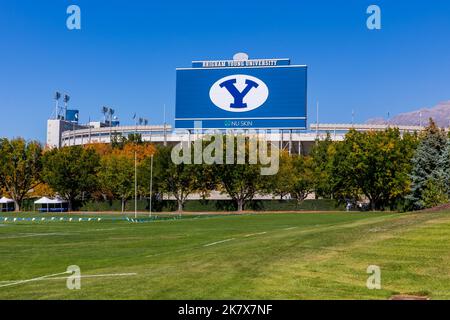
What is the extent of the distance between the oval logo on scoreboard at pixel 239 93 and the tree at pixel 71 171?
50.3m

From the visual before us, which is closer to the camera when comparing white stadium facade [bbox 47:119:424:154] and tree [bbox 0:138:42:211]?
tree [bbox 0:138:42:211]

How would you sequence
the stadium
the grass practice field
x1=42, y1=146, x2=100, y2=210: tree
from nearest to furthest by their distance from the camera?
the grass practice field
the stadium
x1=42, y1=146, x2=100, y2=210: tree

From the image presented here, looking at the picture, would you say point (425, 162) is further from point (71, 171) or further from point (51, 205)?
point (51, 205)

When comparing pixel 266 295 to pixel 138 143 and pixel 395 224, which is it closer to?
pixel 395 224

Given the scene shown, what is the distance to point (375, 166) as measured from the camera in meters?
90.4

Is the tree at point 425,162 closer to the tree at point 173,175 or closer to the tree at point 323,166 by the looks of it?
the tree at point 323,166

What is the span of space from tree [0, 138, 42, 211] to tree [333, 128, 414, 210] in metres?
60.3

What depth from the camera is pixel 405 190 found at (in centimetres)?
8762

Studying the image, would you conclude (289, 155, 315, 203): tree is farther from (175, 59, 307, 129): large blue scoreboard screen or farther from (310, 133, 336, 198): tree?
(175, 59, 307, 129): large blue scoreboard screen

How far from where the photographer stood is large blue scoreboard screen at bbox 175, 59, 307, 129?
66500 mm

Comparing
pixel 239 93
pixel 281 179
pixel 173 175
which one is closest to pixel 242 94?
pixel 239 93

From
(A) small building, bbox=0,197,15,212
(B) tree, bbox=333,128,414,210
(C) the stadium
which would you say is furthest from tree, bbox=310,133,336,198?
(A) small building, bbox=0,197,15,212

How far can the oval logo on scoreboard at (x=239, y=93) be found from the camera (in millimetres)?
67188
